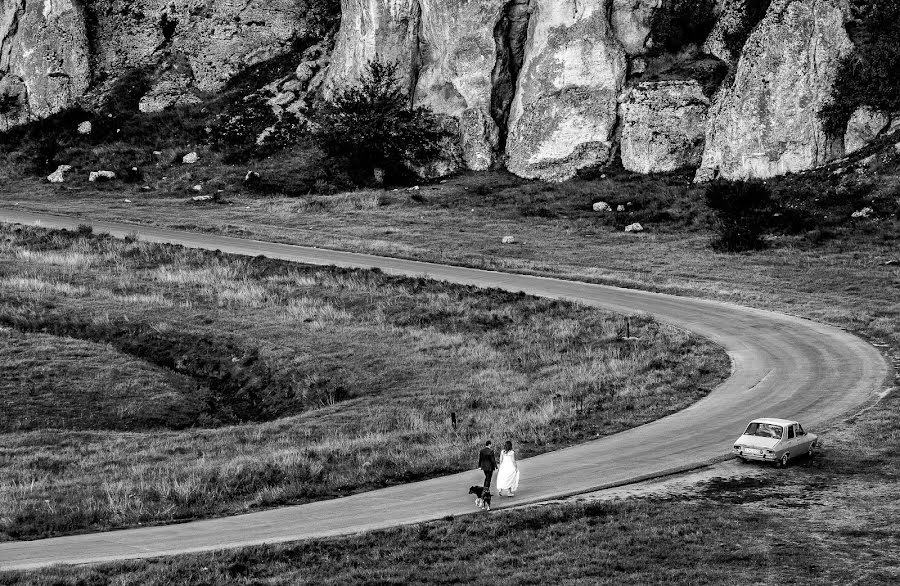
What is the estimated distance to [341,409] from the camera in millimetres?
32438

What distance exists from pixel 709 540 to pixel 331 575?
24.2 feet

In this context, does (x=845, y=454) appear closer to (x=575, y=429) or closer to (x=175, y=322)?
(x=575, y=429)

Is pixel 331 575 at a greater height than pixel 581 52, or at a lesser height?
lesser

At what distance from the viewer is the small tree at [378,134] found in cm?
7338

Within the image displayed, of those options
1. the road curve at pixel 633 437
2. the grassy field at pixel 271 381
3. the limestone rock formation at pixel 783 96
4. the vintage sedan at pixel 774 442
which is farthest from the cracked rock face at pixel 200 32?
the vintage sedan at pixel 774 442

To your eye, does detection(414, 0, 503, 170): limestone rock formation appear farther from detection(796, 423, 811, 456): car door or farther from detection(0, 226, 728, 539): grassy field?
detection(796, 423, 811, 456): car door

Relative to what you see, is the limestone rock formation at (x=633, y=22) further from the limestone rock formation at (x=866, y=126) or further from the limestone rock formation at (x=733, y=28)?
the limestone rock formation at (x=866, y=126)

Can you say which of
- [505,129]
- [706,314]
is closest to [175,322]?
[706,314]

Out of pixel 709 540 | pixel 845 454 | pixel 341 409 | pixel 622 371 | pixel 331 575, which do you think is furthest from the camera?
pixel 622 371

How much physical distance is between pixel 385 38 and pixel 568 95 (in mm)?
17139

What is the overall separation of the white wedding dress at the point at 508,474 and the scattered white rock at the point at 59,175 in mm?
65199

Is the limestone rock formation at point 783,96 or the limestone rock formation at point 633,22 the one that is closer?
the limestone rock formation at point 783,96

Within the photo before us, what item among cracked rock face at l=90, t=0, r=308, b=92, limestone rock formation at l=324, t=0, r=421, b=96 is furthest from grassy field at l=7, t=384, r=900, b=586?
cracked rock face at l=90, t=0, r=308, b=92

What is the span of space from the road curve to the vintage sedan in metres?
0.88
